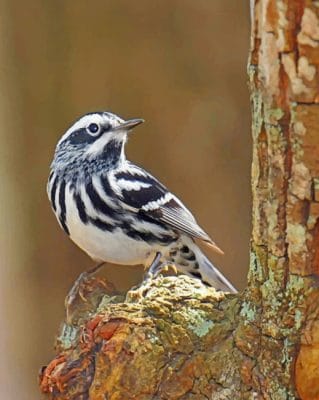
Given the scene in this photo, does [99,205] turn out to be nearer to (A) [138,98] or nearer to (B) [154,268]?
(B) [154,268]

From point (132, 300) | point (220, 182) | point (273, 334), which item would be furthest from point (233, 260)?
point (273, 334)

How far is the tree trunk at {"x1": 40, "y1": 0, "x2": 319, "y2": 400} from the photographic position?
8.39ft

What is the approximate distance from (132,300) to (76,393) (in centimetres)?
36

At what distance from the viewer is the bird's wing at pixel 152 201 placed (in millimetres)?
4441

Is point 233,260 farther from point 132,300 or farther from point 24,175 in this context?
point 132,300

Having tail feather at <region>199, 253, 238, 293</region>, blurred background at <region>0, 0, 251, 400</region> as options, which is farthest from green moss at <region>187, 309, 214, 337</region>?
blurred background at <region>0, 0, 251, 400</region>

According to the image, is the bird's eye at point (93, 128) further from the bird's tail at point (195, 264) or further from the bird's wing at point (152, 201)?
the bird's tail at point (195, 264)

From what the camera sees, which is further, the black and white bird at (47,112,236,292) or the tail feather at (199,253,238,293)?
the tail feather at (199,253,238,293)

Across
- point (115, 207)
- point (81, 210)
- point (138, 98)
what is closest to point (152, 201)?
point (115, 207)

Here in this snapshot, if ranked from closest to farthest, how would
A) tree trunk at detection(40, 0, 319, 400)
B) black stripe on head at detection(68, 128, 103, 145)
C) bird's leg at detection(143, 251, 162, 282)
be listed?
tree trunk at detection(40, 0, 319, 400)
bird's leg at detection(143, 251, 162, 282)
black stripe on head at detection(68, 128, 103, 145)

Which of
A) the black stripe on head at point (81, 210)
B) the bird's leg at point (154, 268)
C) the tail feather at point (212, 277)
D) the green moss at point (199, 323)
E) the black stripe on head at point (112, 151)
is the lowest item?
the tail feather at point (212, 277)

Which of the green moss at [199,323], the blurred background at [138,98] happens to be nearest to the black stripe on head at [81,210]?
the blurred background at [138,98]

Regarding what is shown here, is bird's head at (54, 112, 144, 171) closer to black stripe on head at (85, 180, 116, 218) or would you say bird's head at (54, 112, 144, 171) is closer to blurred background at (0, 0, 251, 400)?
black stripe on head at (85, 180, 116, 218)

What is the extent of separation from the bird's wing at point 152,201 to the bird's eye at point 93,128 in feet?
0.67
